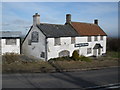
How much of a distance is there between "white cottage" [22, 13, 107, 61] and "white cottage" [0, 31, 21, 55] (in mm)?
1605

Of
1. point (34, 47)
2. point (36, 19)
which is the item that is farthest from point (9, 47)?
point (36, 19)

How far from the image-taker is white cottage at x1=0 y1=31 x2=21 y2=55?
28808mm

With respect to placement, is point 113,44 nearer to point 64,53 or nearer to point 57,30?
point 64,53

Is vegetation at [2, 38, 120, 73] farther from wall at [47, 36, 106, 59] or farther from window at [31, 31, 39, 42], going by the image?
window at [31, 31, 39, 42]

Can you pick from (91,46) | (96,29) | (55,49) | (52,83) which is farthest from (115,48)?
(52,83)

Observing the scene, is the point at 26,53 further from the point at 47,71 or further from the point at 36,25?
the point at 47,71

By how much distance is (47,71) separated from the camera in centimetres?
1731

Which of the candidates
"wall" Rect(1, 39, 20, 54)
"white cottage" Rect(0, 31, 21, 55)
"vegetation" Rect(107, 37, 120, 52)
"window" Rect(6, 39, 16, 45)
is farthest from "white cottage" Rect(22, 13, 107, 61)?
"vegetation" Rect(107, 37, 120, 52)

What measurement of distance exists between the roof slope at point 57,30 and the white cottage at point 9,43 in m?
5.57

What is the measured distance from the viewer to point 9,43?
29.4 m

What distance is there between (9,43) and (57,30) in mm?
9038

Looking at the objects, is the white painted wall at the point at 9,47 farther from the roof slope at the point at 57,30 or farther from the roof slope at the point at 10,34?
the roof slope at the point at 57,30

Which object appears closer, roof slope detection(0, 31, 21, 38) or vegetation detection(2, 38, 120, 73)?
vegetation detection(2, 38, 120, 73)

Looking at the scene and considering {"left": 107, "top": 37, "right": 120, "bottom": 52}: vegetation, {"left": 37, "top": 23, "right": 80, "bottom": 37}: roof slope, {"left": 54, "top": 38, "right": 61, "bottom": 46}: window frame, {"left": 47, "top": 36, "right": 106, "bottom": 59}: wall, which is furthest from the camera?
{"left": 107, "top": 37, "right": 120, "bottom": 52}: vegetation
